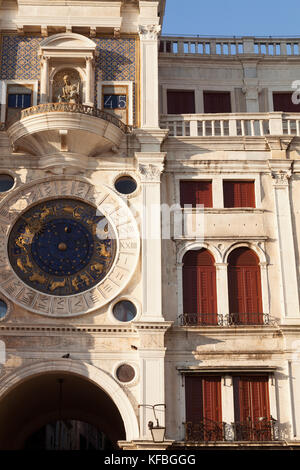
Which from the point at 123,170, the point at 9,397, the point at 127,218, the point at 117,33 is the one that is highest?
the point at 117,33

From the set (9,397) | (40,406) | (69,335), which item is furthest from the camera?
(40,406)

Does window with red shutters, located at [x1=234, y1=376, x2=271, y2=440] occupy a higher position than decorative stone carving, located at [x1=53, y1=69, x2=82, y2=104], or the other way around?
decorative stone carving, located at [x1=53, y1=69, x2=82, y2=104]

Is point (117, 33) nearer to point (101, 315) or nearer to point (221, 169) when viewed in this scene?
point (221, 169)

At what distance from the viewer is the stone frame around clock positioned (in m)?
25.4

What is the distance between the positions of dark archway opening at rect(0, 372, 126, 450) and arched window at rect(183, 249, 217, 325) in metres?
4.15

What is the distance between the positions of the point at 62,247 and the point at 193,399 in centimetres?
632

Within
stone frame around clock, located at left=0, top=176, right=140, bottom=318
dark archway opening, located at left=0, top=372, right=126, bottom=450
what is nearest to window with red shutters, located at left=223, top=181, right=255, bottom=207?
stone frame around clock, located at left=0, top=176, right=140, bottom=318

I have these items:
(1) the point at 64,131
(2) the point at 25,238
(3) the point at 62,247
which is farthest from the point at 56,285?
(1) the point at 64,131

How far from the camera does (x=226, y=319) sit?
2561 cm

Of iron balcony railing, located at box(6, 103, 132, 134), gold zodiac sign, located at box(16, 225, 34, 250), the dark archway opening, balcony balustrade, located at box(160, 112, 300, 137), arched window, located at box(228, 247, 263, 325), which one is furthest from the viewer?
balcony balustrade, located at box(160, 112, 300, 137)

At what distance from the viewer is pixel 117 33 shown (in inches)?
1150

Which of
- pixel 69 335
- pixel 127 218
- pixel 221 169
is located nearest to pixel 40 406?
pixel 69 335

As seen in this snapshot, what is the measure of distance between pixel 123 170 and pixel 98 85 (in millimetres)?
3432

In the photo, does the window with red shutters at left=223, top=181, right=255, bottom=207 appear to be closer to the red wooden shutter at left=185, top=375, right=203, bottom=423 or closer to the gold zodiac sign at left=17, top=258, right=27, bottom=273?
the red wooden shutter at left=185, top=375, right=203, bottom=423
